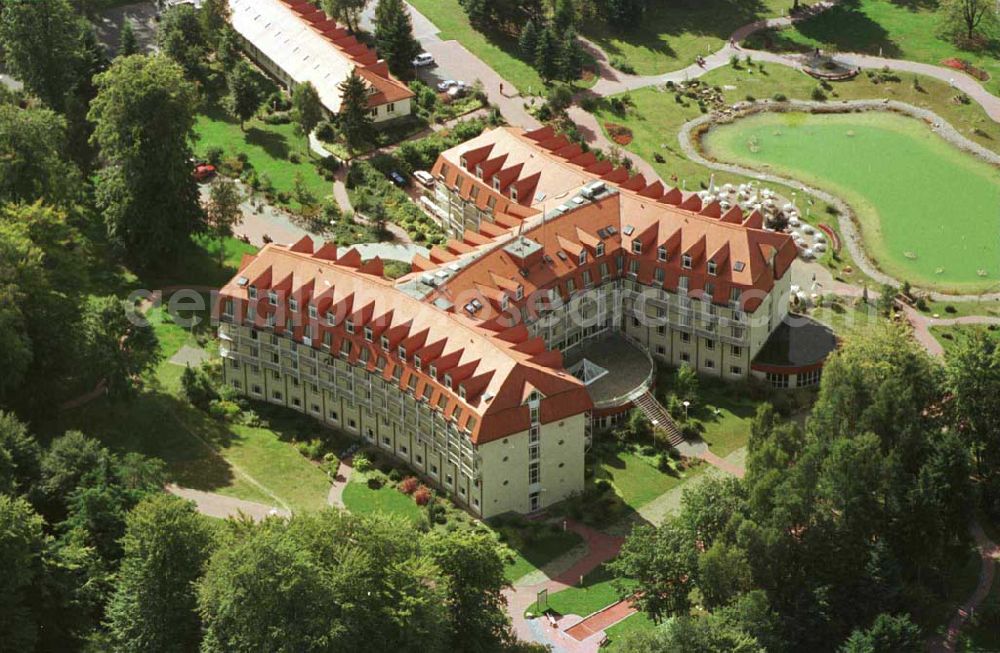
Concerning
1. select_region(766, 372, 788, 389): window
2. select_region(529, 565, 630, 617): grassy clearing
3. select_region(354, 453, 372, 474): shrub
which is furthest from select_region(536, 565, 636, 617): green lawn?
select_region(766, 372, 788, 389): window

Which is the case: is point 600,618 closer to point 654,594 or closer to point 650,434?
point 654,594

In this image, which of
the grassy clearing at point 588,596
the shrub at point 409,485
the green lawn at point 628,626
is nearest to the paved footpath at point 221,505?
the shrub at point 409,485

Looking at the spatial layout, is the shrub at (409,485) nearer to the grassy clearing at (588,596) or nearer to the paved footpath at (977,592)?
the grassy clearing at (588,596)

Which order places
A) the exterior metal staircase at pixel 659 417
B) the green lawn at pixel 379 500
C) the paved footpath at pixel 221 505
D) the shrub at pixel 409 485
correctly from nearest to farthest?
the paved footpath at pixel 221 505 < the green lawn at pixel 379 500 < the shrub at pixel 409 485 < the exterior metal staircase at pixel 659 417

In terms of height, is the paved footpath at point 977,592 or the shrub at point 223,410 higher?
the shrub at point 223,410

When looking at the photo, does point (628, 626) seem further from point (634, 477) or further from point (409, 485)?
point (409, 485)

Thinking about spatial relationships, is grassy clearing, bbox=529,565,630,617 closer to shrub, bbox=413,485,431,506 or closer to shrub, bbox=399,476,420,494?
shrub, bbox=413,485,431,506

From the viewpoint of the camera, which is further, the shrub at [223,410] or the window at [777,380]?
the window at [777,380]

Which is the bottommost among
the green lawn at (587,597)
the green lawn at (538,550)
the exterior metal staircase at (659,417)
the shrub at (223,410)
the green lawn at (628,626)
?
the green lawn at (628,626)
